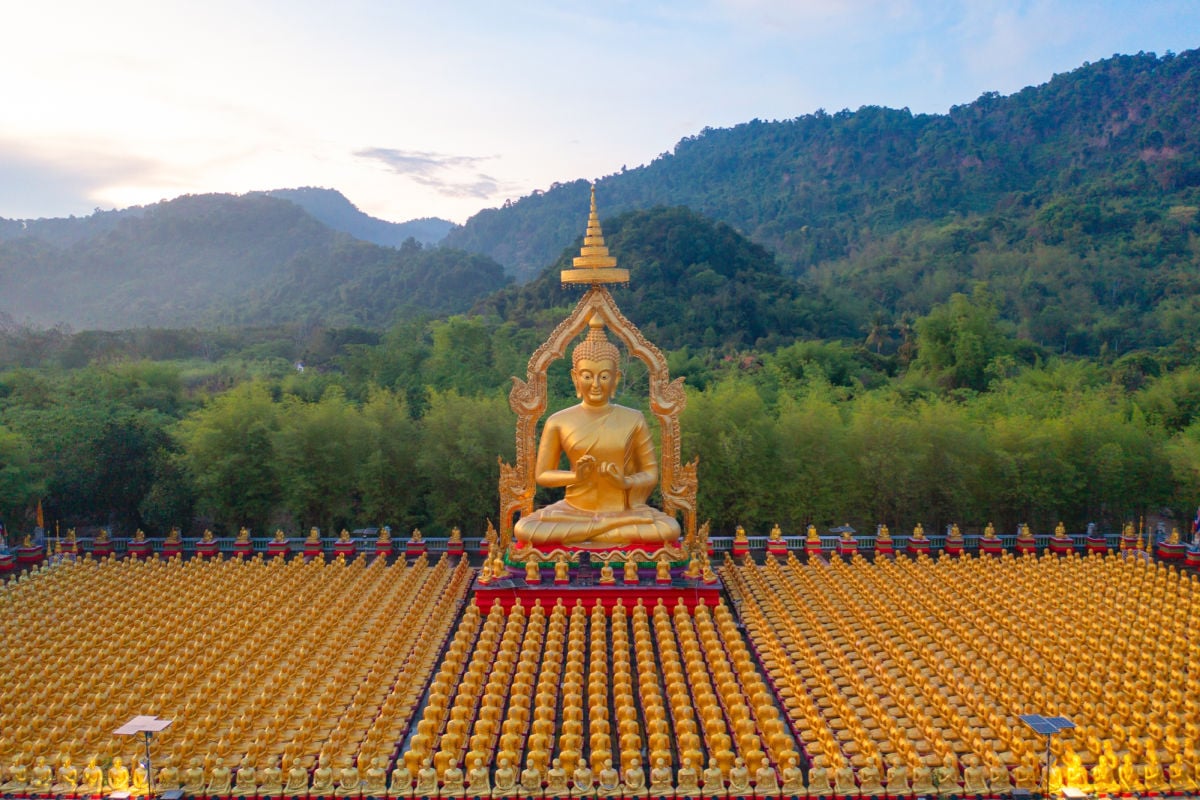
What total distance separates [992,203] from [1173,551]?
1894 inches

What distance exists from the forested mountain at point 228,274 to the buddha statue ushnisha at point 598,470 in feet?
134

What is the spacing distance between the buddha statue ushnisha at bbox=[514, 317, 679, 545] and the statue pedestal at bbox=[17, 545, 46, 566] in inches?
314

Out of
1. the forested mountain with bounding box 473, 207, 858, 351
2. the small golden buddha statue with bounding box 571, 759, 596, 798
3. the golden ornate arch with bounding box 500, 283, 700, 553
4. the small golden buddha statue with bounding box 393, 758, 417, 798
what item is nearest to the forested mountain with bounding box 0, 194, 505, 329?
the forested mountain with bounding box 473, 207, 858, 351

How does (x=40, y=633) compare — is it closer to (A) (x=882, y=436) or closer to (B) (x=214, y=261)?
(A) (x=882, y=436)

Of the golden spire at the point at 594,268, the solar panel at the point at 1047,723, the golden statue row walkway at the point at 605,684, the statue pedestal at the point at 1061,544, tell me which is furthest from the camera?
the statue pedestal at the point at 1061,544

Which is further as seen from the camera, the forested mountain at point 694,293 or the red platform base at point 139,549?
the forested mountain at point 694,293

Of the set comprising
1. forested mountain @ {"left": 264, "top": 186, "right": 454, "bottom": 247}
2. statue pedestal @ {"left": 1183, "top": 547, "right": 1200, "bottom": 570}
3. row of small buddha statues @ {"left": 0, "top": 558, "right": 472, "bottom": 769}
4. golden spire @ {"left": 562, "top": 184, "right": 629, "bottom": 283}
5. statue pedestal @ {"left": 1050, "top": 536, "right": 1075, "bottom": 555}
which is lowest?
statue pedestal @ {"left": 1183, "top": 547, "right": 1200, "bottom": 570}

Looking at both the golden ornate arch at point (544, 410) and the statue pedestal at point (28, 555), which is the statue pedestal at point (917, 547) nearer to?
the golden ornate arch at point (544, 410)

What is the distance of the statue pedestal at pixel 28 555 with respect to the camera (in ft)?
49.8

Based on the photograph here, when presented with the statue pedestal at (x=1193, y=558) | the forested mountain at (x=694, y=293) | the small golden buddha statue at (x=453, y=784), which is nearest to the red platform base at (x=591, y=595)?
the small golden buddha statue at (x=453, y=784)

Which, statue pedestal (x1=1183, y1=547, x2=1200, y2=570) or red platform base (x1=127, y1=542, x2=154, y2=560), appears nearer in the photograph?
statue pedestal (x1=1183, y1=547, x2=1200, y2=570)

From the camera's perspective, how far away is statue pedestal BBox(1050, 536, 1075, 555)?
15633 millimetres

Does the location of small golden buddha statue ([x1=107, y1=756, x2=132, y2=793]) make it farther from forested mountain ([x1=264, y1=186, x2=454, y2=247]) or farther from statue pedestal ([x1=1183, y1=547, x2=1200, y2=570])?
forested mountain ([x1=264, y1=186, x2=454, y2=247])

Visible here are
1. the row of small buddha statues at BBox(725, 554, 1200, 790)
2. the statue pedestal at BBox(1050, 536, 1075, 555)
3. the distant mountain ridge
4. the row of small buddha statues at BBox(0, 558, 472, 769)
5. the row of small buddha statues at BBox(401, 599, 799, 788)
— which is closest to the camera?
the row of small buddha statues at BBox(401, 599, 799, 788)
